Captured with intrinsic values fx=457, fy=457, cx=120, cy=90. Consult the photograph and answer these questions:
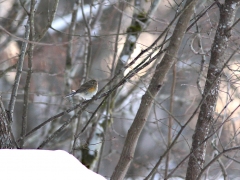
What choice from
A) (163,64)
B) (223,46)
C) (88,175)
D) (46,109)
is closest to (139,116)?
(163,64)

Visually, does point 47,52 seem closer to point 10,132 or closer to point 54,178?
point 10,132

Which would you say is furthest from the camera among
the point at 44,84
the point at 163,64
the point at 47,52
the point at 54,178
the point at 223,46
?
the point at 44,84

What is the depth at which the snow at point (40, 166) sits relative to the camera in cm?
219

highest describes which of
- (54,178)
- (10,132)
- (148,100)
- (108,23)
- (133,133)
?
(108,23)

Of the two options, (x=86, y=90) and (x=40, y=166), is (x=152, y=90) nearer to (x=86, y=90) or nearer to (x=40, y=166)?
(x=40, y=166)

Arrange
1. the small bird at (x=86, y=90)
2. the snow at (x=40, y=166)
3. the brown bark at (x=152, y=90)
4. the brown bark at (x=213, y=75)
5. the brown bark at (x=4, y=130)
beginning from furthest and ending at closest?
the small bird at (x=86, y=90)
the brown bark at (x=213, y=75)
the brown bark at (x=152, y=90)
the brown bark at (x=4, y=130)
the snow at (x=40, y=166)

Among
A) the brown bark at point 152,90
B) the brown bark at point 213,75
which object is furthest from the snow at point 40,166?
the brown bark at point 213,75

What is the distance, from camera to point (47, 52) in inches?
434

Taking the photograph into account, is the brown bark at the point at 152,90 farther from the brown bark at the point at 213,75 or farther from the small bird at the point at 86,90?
the small bird at the point at 86,90

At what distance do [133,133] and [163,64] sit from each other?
2.27 feet

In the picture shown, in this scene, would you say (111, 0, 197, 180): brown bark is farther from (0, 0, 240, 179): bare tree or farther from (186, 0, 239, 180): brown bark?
(186, 0, 239, 180): brown bark

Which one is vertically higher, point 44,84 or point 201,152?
point 44,84

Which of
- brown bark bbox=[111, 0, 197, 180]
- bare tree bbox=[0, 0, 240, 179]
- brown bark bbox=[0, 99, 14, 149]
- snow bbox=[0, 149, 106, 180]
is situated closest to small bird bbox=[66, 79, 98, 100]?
bare tree bbox=[0, 0, 240, 179]

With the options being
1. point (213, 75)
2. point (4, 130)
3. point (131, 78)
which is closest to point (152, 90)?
point (213, 75)
